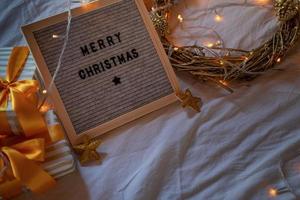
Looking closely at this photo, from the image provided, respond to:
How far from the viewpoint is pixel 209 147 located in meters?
0.71

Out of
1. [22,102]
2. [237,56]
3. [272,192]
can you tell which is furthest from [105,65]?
[272,192]

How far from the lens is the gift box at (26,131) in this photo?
0.62 m

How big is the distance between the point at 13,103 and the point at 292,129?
0.53m

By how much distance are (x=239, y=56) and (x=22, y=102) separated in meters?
0.46

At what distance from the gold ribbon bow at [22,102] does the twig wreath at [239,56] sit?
31 centimetres

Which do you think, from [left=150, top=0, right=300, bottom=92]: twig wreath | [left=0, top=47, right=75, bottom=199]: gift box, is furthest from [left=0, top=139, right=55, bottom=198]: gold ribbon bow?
[left=150, top=0, right=300, bottom=92]: twig wreath

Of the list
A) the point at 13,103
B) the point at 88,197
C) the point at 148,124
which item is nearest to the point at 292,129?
the point at 148,124

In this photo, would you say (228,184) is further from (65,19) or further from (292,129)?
(65,19)

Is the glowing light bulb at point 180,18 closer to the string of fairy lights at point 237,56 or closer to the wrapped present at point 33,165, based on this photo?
the string of fairy lights at point 237,56

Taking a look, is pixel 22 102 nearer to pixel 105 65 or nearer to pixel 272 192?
pixel 105 65

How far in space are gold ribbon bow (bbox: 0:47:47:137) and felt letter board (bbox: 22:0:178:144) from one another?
0.05 metres

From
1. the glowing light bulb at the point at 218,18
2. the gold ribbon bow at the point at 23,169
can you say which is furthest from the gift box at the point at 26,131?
the glowing light bulb at the point at 218,18

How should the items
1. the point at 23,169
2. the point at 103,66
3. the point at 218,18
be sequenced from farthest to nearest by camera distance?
1. the point at 218,18
2. the point at 103,66
3. the point at 23,169

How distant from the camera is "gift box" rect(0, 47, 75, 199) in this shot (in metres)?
0.62
